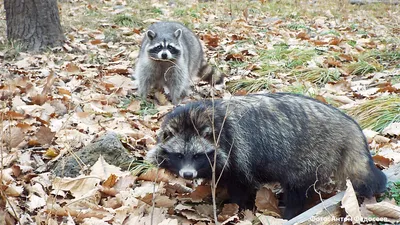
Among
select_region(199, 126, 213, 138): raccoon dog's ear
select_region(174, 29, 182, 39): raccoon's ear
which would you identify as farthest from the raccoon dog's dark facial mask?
select_region(174, 29, 182, 39): raccoon's ear

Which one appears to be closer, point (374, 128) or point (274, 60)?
point (374, 128)

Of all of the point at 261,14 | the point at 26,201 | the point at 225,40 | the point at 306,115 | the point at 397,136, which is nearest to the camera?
the point at 26,201

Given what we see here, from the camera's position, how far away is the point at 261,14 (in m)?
11.9

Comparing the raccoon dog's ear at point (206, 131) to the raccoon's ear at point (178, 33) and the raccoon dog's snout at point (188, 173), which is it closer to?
the raccoon dog's snout at point (188, 173)

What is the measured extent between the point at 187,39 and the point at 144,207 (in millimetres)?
4443

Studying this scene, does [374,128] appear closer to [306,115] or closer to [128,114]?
[306,115]

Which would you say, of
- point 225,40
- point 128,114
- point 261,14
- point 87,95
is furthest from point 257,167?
point 261,14

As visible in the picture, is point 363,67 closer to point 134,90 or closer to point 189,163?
point 134,90

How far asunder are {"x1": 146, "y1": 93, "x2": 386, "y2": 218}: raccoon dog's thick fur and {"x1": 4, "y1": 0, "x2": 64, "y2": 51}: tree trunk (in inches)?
181

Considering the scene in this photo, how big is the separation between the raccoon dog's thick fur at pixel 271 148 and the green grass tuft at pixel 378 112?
137cm

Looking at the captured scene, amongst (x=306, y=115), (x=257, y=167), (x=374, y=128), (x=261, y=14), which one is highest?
(x=306, y=115)

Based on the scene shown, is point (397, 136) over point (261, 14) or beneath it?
over

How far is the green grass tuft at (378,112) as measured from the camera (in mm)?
4777

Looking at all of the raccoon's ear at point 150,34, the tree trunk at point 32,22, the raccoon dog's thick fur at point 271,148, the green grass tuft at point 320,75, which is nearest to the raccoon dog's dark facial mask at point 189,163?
the raccoon dog's thick fur at point 271,148
